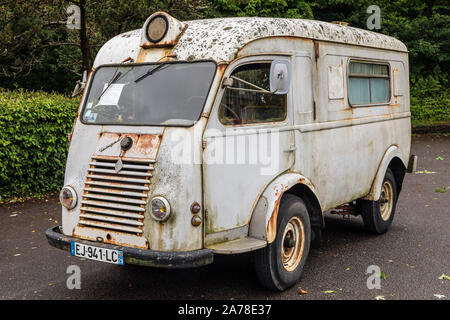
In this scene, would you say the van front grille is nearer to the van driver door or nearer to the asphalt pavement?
the van driver door

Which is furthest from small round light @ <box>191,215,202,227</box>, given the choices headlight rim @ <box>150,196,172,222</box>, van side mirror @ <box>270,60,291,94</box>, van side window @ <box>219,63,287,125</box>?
van side mirror @ <box>270,60,291,94</box>

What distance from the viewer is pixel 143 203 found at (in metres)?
4.75

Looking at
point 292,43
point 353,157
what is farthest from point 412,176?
point 292,43

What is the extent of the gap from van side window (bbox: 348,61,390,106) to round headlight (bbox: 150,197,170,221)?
10.5 feet

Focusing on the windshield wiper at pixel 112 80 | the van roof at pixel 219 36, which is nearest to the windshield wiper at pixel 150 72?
the van roof at pixel 219 36

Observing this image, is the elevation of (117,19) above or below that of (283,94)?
above

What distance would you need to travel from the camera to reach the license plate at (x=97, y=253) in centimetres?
471

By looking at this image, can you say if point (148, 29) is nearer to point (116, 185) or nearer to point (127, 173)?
point (127, 173)

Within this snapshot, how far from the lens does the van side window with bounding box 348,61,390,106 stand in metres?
6.89

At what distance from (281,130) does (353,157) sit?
1.60 meters

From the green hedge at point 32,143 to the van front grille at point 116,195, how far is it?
488cm

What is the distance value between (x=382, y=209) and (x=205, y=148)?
391cm

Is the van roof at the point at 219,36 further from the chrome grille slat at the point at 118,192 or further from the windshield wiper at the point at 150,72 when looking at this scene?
the chrome grille slat at the point at 118,192
